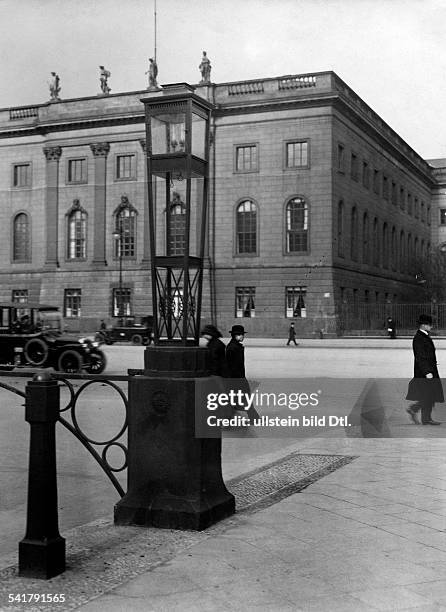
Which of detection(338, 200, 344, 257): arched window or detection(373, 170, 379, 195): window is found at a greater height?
detection(373, 170, 379, 195): window

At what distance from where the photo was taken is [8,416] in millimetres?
13000

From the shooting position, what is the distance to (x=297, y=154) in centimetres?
5331

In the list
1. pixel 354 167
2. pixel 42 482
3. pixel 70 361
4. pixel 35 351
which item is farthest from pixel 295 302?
pixel 42 482

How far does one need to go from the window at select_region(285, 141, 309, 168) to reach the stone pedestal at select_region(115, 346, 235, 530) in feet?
159

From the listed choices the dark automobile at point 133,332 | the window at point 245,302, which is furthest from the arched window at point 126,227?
the dark automobile at point 133,332

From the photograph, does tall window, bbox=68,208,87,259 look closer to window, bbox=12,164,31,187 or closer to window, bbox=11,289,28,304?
window, bbox=11,289,28,304

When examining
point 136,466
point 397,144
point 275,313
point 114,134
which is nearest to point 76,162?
point 114,134

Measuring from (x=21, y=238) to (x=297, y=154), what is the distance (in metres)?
23.0

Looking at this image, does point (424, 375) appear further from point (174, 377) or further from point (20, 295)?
point (20, 295)

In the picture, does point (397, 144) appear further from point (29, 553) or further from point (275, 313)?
point (29, 553)

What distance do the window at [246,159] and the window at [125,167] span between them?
26.4 ft

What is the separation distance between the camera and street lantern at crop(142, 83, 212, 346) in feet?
20.1

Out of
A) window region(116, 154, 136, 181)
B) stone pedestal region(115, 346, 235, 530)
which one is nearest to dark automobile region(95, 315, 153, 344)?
window region(116, 154, 136, 181)

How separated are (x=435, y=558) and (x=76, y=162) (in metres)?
57.5
